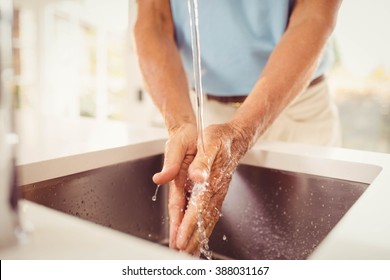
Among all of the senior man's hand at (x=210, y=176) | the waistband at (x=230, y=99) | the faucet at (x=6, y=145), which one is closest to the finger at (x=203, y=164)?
the senior man's hand at (x=210, y=176)

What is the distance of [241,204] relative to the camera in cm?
66

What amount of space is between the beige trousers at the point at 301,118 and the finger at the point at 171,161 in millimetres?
351

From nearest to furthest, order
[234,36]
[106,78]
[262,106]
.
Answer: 1. [262,106]
2. [234,36]
3. [106,78]

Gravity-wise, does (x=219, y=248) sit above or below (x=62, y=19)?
below

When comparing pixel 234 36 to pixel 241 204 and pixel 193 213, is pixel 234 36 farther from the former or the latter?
pixel 193 213

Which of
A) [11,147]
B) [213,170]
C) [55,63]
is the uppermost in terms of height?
[11,147]

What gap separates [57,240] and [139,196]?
0.42 meters

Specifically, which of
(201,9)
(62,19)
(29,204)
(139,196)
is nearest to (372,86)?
(201,9)

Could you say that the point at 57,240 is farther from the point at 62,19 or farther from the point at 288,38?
the point at 62,19

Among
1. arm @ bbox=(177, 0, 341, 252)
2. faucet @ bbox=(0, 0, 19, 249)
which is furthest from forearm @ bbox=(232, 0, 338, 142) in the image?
faucet @ bbox=(0, 0, 19, 249)

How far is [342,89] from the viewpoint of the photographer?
5.68ft

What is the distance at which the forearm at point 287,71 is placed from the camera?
60cm

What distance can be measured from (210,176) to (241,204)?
0.57 ft

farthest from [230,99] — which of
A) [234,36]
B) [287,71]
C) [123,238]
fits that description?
[123,238]
